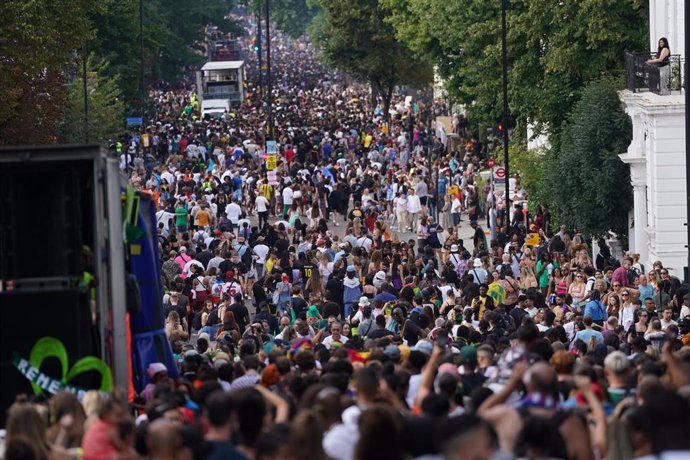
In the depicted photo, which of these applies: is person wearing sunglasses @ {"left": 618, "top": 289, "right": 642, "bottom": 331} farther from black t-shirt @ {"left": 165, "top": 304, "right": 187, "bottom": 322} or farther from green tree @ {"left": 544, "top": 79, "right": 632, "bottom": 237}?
green tree @ {"left": 544, "top": 79, "right": 632, "bottom": 237}

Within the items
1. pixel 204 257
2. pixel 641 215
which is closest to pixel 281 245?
pixel 204 257

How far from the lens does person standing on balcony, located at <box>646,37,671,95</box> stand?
34.4 m

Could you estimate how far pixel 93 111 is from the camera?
59344 mm

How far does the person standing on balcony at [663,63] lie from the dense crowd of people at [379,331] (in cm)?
310

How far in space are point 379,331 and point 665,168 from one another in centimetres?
1626

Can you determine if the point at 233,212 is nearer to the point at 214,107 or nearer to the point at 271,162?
the point at 271,162

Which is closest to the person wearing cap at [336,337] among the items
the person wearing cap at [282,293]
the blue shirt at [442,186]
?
the person wearing cap at [282,293]

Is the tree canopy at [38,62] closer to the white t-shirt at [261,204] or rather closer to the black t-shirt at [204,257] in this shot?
the white t-shirt at [261,204]

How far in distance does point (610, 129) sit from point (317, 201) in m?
9.45

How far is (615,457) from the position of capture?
436 inches

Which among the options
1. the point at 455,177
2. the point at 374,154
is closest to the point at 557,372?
the point at 455,177

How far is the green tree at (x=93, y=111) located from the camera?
56656 millimetres

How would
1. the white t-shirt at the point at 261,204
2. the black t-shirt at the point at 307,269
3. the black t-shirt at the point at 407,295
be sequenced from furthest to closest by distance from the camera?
the white t-shirt at the point at 261,204 → the black t-shirt at the point at 307,269 → the black t-shirt at the point at 407,295

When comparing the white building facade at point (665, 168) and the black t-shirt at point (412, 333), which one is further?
the white building facade at point (665, 168)
